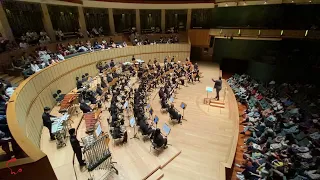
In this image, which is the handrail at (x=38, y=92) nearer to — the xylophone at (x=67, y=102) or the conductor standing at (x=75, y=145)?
the xylophone at (x=67, y=102)

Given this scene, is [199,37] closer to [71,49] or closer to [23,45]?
[71,49]

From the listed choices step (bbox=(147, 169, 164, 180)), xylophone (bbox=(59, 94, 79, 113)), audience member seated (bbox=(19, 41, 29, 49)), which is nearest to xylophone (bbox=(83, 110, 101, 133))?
xylophone (bbox=(59, 94, 79, 113))

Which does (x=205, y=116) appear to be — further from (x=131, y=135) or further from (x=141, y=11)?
(x=141, y=11)

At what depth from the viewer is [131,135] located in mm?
7539

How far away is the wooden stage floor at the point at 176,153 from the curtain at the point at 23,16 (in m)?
6.57

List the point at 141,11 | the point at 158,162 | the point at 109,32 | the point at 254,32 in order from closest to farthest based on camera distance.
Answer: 1. the point at 158,162
2. the point at 254,32
3. the point at 109,32
4. the point at 141,11

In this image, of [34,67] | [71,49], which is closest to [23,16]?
[71,49]

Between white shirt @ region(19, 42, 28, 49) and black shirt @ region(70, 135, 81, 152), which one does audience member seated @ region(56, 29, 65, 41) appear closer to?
white shirt @ region(19, 42, 28, 49)

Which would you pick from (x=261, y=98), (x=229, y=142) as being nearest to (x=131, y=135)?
(x=229, y=142)

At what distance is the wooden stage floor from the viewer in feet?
18.9

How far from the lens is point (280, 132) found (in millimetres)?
9078

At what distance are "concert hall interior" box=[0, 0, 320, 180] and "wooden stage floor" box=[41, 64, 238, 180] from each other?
43 millimetres

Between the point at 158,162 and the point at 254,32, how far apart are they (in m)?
14.4

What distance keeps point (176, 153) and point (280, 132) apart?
5797mm
